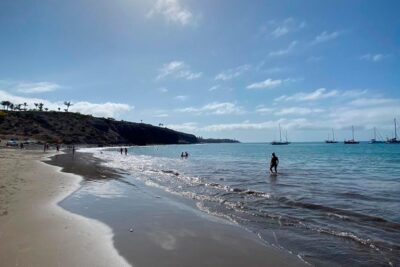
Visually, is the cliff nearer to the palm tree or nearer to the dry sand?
the palm tree

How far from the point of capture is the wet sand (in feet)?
26.1

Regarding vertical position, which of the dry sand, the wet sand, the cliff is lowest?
the wet sand

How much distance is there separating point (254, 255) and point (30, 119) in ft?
479

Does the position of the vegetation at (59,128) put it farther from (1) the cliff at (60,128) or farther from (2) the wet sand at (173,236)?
(2) the wet sand at (173,236)

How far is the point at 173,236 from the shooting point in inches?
390

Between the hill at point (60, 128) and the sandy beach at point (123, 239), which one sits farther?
the hill at point (60, 128)

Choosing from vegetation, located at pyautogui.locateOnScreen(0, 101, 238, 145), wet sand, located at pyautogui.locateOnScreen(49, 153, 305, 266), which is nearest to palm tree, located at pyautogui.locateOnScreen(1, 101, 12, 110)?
vegetation, located at pyautogui.locateOnScreen(0, 101, 238, 145)

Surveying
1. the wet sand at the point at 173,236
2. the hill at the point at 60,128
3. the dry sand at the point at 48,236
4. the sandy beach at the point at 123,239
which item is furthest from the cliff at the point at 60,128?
the sandy beach at the point at 123,239

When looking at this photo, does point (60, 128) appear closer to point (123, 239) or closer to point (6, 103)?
point (6, 103)

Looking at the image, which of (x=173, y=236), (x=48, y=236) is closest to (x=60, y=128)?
(x=48, y=236)

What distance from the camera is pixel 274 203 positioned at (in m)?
16.9

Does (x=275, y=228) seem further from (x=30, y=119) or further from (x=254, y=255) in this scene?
(x=30, y=119)

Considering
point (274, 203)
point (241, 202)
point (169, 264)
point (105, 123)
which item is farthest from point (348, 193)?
point (105, 123)

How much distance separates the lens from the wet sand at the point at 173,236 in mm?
7961
